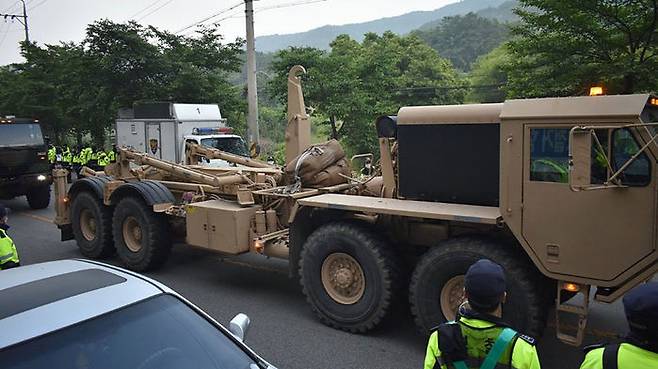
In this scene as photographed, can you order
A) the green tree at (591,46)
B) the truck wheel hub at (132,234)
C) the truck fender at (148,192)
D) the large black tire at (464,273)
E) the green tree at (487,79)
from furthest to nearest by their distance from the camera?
the green tree at (487,79) → the green tree at (591,46) → the truck wheel hub at (132,234) → the truck fender at (148,192) → the large black tire at (464,273)

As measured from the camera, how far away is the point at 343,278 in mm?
5883

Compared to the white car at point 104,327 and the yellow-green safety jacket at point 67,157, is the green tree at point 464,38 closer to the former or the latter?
the yellow-green safety jacket at point 67,157

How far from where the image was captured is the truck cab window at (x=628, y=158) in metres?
4.25

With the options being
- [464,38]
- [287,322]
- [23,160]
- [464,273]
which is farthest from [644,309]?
[464,38]

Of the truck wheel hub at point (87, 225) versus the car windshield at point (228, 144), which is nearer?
the truck wheel hub at point (87, 225)

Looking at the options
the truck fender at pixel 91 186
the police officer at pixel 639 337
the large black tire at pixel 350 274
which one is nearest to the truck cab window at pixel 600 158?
the large black tire at pixel 350 274

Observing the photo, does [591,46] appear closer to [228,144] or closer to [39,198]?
[228,144]

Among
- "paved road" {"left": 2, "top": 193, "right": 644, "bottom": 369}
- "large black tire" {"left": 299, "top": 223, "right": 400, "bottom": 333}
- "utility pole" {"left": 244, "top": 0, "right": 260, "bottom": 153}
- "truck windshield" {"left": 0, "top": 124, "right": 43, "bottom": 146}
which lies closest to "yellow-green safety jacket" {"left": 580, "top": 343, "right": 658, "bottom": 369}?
"paved road" {"left": 2, "top": 193, "right": 644, "bottom": 369}

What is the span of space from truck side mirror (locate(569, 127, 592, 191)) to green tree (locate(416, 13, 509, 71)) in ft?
221

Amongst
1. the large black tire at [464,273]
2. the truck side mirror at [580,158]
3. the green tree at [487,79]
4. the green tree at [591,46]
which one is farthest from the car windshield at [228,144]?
the green tree at [487,79]

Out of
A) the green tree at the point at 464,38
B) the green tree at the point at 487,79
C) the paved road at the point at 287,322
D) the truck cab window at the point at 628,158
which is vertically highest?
the green tree at the point at 464,38

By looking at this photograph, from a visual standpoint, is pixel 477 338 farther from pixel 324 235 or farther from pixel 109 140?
pixel 109 140

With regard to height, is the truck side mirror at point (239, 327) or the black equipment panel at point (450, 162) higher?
the black equipment panel at point (450, 162)

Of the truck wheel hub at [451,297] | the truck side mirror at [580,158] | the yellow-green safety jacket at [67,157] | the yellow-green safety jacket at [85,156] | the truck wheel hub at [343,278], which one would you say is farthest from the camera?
the yellow-green safety jacket at [67,157]
